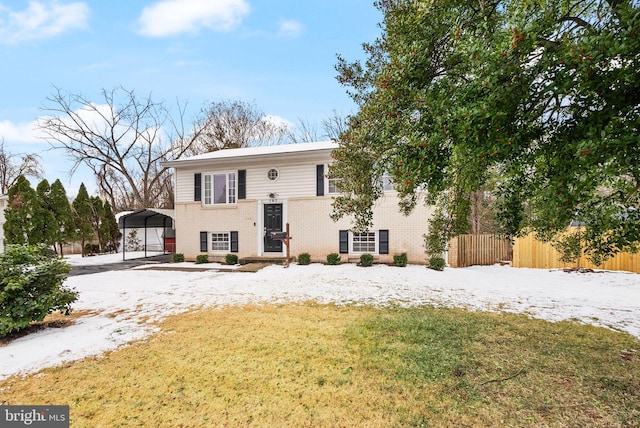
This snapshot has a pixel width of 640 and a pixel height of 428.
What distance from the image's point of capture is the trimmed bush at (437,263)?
1076 cm

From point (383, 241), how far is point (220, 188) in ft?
25.2

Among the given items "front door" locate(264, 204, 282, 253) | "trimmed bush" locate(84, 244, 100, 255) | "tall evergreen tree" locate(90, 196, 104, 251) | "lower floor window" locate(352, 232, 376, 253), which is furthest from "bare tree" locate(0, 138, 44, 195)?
"lower floor window" locate(352, 232, 376, 253)

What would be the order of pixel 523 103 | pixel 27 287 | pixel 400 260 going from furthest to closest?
pixel 400 260 → pixel 27 287 → pixel 523 103

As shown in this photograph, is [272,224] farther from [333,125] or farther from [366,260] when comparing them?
[333,125]

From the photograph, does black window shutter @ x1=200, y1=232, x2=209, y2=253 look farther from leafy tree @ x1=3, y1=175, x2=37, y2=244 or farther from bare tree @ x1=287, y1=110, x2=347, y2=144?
bare tree @ x1=287, y1=110, x2=347, y2=144

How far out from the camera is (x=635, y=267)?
33.1ft

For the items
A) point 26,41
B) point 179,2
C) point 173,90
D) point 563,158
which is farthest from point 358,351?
point 173,90

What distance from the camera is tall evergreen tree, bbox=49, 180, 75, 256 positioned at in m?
14.3

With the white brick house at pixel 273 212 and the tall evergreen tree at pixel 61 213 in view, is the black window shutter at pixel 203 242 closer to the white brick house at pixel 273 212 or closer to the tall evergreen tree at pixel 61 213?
the white brick house at pixel 273 212

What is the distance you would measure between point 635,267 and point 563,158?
11467mm

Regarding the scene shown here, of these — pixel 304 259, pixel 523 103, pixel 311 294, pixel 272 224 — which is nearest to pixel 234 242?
pixel 272 224

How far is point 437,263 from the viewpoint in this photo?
10.8 metres

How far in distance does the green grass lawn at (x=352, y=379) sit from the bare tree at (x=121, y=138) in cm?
2237

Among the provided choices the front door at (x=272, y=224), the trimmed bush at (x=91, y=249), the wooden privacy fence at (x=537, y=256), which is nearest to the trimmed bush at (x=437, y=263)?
the wooden privacy fence at (x=537, y=256)
